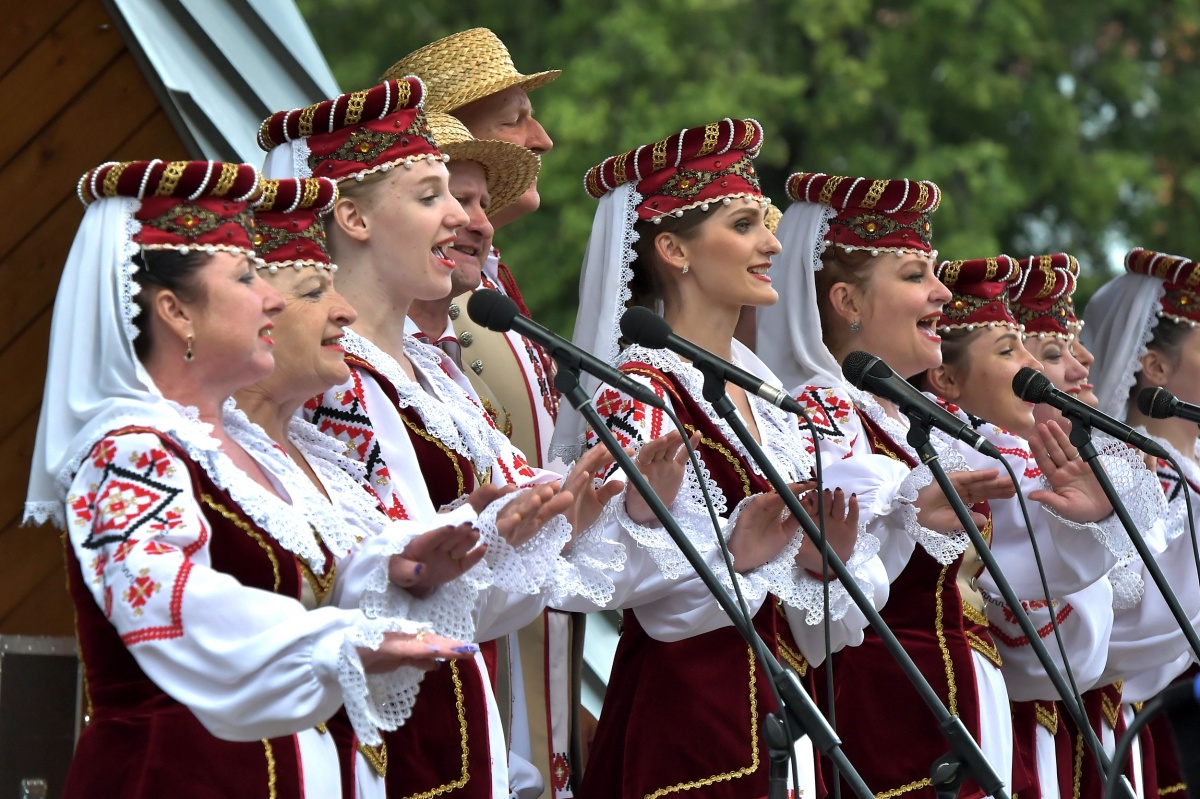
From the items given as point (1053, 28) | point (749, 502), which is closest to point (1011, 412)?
point (749, 502)

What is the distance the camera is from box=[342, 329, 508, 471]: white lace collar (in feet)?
12.5

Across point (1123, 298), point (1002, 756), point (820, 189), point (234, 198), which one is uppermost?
point (234, 198)

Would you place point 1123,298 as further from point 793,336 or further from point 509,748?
point 509,748

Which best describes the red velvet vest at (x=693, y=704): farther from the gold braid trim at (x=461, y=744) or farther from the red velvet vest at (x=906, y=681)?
the gold braid trim at (x=461, y=744)

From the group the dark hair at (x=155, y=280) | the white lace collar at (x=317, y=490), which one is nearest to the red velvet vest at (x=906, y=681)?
the white lace collar at (x=317, y=490)

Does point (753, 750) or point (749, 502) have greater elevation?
point (749, 502)

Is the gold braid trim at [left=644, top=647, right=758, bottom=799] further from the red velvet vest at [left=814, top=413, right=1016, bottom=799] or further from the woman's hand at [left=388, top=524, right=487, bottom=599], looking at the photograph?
the woman's hand at [left=388, top=524, right=487, bottom=599]

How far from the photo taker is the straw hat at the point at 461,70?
498 cm

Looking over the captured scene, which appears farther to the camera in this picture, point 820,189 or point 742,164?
point 820,189

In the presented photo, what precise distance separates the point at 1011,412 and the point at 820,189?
0.90 meters

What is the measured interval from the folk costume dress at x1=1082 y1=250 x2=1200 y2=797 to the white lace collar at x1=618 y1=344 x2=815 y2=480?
1.09 meters

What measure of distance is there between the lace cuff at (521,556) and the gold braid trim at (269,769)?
1.55 feet

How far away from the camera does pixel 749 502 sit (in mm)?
3967

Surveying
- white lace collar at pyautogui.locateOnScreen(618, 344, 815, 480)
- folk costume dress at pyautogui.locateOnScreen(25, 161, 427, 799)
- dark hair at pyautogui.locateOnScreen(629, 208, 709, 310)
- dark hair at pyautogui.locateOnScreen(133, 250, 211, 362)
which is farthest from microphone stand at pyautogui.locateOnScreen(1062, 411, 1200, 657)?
dark hair at pyautogui.locateOnScreen(133, 250, 211, 362)
